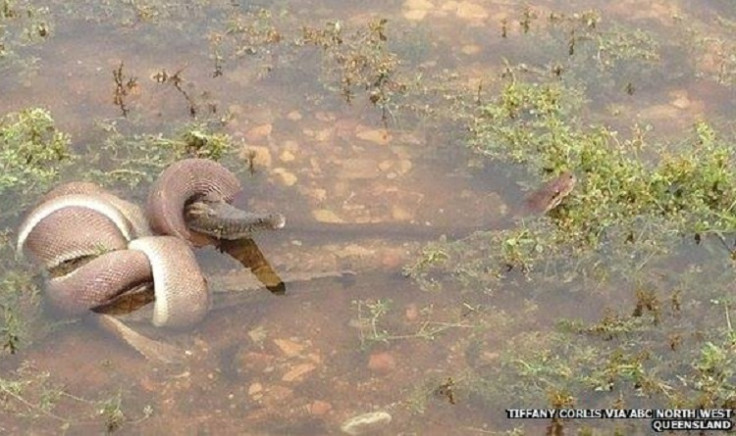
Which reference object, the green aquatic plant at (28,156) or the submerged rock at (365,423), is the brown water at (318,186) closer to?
the submerged rock at (365,423)

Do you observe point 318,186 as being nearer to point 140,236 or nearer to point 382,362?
point 140,236

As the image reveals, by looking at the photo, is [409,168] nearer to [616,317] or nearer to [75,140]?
[616,317]

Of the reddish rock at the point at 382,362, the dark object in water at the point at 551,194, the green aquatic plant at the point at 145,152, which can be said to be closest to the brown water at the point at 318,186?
the reddish rock at the point at 382,362

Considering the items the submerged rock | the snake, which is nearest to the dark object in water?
the snake

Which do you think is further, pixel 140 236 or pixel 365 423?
pixel 140 236

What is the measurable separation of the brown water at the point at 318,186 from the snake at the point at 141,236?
0.65 feet

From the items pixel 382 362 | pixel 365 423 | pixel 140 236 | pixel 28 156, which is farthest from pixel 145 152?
pixel 365 423

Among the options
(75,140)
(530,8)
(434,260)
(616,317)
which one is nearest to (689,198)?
(616,317)

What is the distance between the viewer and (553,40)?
8773mm

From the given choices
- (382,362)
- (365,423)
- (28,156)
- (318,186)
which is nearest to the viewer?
(365,423)

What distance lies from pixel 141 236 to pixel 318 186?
1413 mm

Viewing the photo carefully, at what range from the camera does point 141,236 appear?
22.1 feet

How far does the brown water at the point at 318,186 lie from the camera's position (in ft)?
19.5

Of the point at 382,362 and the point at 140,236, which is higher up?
the point at 140,236
